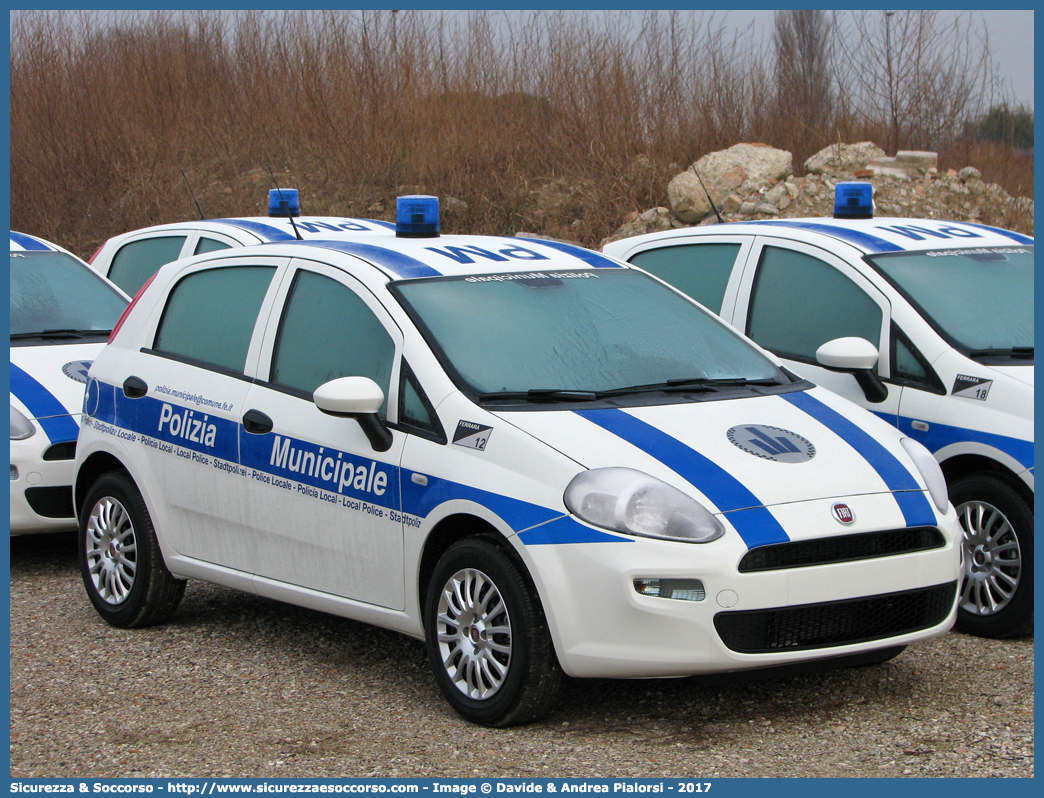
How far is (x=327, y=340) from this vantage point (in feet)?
16.3

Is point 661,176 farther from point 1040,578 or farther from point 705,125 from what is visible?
point 1040,578

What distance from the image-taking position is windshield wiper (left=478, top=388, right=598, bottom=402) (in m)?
4.43

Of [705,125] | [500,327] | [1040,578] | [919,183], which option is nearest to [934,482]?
[1040,578]

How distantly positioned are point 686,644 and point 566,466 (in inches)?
25.8

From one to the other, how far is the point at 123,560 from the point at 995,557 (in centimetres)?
372

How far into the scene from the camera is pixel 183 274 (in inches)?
231

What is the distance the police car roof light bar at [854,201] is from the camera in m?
6.95

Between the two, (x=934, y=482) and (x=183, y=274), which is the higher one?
(x=183, y=274)

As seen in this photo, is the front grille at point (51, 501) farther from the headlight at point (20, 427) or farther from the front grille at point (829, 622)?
the front grille at point (829, 622)

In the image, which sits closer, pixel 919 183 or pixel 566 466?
pixel 566 466

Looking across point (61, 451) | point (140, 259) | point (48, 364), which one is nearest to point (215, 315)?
point (61, 451)

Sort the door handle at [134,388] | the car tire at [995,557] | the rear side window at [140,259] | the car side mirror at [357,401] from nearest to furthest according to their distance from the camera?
1. the car side mirror at [357,401]
2. the car tire at [995,557]
3. the door handle at [134,388]
4. the rear side window at [140,259]

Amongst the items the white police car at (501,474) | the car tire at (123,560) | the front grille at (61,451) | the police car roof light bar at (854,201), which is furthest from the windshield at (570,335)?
the front grille at (61,451)

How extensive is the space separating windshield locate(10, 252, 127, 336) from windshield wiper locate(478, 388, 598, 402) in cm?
400
